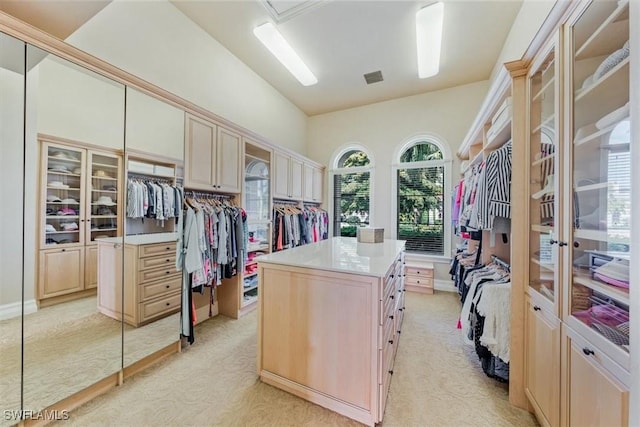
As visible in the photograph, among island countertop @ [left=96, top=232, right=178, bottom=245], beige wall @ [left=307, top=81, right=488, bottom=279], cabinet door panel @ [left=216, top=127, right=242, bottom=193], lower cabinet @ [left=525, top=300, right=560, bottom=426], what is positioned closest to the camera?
lower cabinet @ [left=525, top=300, right=560, bottom=426]

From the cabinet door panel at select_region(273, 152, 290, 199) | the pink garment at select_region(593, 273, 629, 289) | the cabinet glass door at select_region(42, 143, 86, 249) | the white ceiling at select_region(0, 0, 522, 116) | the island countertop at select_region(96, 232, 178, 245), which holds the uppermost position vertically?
the white ceiling at select_region(0, 0, 522, 116)

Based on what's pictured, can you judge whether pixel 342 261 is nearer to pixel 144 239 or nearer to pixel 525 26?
pixel 144 239

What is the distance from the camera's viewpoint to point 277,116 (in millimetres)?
4535

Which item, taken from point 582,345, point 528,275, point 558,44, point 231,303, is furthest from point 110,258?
point 558,44

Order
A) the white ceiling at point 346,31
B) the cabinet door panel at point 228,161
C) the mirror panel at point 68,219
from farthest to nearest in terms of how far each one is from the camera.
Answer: the cabinet door panel at point 228,161
the white ceiling at point 346,31
the mirror panel at point 68,219

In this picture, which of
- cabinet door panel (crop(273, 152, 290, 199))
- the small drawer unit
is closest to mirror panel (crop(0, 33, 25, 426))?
cabinet door panel (crop(273, 152, 290, 199))

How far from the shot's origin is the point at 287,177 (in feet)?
13.4

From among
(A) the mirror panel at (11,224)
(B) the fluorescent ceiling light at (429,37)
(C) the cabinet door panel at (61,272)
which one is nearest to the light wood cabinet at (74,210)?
(C) the cabinet door panel at (61,272)

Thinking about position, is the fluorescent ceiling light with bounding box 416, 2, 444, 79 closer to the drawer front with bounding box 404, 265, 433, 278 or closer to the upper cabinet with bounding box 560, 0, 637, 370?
the upper cabinet with bounding box 560, 0, 637, 370

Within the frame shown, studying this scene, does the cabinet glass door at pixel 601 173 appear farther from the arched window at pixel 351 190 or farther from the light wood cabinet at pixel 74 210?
the arched window at pixel 351 190

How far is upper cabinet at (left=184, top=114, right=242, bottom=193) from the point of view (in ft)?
8.01

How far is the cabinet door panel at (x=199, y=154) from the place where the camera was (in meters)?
2.42

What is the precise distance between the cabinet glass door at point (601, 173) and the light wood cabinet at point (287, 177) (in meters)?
3.23

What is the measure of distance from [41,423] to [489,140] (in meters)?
4.10
